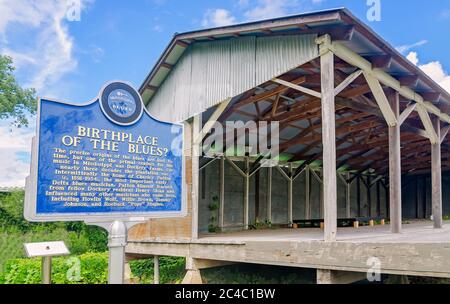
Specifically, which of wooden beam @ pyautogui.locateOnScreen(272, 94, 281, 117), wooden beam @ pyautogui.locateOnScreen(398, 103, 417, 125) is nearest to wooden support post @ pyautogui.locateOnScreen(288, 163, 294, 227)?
wooden beam @ pyautogui.locateOnScreen(272, 94, 281, 117)

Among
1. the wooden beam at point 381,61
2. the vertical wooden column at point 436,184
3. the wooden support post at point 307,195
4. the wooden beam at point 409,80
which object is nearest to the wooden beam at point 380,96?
the wooden beam at point 381,61

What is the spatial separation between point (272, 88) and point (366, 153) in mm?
12131

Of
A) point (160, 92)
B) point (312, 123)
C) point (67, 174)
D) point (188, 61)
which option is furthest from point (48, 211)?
point (312, 123)

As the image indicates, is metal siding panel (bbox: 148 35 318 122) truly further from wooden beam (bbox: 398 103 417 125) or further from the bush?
the bush

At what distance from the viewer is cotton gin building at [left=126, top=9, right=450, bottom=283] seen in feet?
19.4

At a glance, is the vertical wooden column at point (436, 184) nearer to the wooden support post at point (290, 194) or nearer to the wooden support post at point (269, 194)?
the wooden support post at point (269, 194)

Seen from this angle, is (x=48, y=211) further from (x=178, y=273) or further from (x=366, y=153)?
(x=366, y=153)

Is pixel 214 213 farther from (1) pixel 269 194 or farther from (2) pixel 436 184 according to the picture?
(2) pixel 436 184

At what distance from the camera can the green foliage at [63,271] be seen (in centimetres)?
880

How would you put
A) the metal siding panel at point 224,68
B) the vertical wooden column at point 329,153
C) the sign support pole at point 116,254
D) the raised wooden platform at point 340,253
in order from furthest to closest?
the metal siding panel at point 224,68
the vertical wooden column at point 329,153
the raised wooden platform at point 340,253
the sign support pole at point 116,254

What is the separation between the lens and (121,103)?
4012 mm

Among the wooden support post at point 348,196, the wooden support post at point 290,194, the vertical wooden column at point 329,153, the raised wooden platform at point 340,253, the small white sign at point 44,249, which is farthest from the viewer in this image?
the wooden support post at point 348,196

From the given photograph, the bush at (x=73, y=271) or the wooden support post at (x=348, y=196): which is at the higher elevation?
the wooden support post at (x=348, y=196)

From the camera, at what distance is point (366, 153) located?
19.7 metres
